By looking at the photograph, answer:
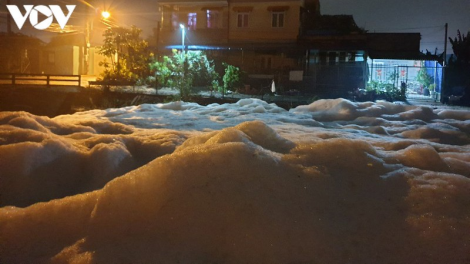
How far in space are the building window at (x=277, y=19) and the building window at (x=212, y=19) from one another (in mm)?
4007

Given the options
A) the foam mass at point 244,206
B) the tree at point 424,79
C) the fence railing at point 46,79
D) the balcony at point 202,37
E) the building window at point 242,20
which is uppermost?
the building window at point 242,20

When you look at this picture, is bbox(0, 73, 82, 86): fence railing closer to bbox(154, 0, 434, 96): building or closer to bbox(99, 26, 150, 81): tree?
bbox(99, 26, 150, 81): tree

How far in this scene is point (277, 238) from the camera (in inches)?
134

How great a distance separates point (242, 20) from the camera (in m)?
29.8

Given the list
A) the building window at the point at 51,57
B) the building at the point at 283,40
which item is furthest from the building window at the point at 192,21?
the building window at the point at 51,57

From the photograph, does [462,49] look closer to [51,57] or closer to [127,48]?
[127,48]

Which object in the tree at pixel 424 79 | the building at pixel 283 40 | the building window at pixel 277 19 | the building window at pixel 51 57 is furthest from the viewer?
the building window at pixel 51 57

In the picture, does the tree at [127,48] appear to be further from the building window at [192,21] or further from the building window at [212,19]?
the building window at [212,19]

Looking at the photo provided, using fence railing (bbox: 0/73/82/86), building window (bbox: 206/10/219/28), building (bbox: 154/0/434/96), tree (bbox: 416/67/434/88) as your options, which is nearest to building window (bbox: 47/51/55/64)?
fence railing (bbox: 0/73/82/86)

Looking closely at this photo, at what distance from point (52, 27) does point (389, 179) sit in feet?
94.1

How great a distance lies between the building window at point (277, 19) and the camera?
95.3ft

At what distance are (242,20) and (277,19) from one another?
95.0 inches

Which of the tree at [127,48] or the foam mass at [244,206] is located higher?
the tree at [127,48]

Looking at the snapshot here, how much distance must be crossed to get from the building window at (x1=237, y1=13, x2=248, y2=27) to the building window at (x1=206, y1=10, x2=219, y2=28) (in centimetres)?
162
